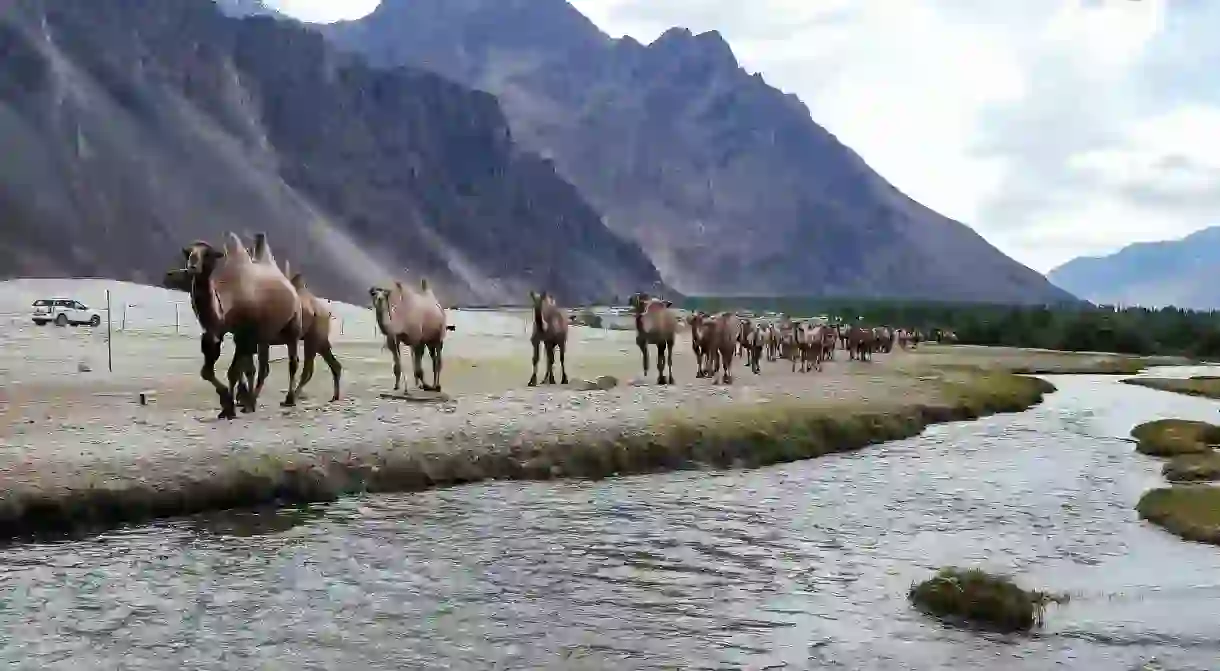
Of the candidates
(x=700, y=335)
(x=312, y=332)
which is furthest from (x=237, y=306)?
(x=700, y=335)

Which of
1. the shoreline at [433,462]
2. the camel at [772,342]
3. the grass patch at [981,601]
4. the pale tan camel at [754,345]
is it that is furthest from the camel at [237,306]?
the camel at [772,342]

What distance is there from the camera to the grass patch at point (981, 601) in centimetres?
1210

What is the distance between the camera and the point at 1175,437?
27766 millimetres

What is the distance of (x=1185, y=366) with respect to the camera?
240 ft

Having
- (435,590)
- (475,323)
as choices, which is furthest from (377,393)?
(475,323)

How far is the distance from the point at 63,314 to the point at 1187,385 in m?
53.4

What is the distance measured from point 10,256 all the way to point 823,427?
98.8 meters

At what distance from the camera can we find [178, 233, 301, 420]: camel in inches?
779

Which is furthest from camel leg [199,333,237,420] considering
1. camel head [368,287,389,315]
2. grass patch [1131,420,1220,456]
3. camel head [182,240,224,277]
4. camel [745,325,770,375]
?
camel [745,325,770,375]

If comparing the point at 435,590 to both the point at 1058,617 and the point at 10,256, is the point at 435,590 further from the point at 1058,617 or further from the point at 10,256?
the point at 10,256

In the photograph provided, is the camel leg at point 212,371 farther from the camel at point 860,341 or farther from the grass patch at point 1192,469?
the camel at point 860,341

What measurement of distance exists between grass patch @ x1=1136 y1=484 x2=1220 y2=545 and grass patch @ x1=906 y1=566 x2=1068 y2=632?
5195 mm

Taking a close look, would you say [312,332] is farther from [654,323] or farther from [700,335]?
[700,335]

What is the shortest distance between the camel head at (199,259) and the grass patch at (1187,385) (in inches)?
1603
